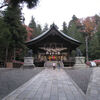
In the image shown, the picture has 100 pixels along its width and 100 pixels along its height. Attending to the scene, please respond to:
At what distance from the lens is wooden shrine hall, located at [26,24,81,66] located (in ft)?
78.6

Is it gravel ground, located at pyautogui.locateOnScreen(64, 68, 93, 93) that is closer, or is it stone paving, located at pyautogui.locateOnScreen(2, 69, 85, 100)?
stone paving, located at pyautogui.locateOnScreen(2, 69, 85, 100)

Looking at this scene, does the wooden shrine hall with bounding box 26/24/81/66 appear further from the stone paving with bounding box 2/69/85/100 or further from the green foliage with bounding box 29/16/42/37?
the green foliage with bounding box 29/16/42/37

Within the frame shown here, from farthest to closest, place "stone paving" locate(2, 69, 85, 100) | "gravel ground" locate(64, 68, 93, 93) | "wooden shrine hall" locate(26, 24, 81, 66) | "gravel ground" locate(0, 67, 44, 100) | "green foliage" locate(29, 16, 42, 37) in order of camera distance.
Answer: "green foliage" locate(29, 16, 42, 37), "wooden shrine hall" locate(26, 24, 81, 66), "gravel ground" locate(64, 68, 93, 93), "gravel ground" locate(0, 67, 44, 100), "stone paving" locate(2, 69, 85, 100)

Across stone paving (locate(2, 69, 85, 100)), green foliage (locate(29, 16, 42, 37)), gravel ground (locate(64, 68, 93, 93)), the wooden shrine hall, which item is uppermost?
green foliage (locate(29, 16, 42, 37))

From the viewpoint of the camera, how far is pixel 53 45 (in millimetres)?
26625

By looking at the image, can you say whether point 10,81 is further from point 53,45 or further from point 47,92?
point 53,45

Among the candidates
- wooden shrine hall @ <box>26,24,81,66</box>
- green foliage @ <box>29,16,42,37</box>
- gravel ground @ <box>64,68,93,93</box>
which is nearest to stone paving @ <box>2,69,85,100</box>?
gravel ground @ <box>64,68,93,93</box>

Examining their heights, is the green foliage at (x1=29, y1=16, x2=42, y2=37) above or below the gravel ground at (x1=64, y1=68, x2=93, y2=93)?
above

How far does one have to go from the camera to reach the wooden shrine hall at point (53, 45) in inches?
943

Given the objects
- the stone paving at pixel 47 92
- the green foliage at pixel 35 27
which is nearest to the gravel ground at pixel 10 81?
the stone paving at pixel 47 92

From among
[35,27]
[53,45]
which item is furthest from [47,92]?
[35,27]

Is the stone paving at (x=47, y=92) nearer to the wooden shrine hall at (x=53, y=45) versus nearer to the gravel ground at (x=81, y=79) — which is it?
the gravel ground at (x=81, y=79)

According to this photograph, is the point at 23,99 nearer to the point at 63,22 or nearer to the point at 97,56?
the point at 97,56

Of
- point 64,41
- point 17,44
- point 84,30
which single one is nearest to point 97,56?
point 84,30
